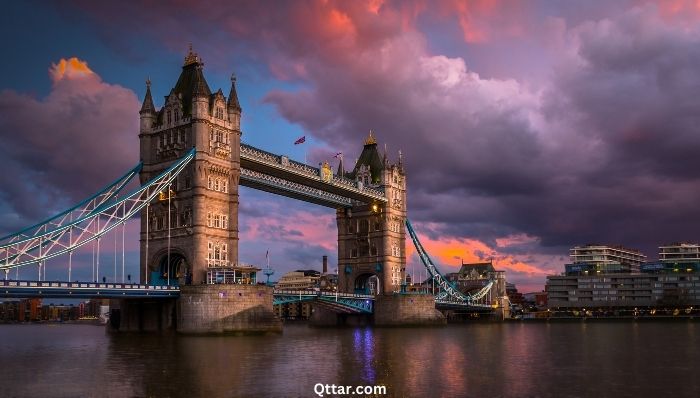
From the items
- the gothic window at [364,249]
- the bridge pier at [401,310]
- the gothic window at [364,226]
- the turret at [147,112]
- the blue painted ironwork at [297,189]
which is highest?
the turret at [147,112]

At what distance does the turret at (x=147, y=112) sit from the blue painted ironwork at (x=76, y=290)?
21496 millimetres

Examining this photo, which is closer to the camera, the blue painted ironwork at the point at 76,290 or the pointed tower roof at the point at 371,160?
the blue painted ironwork at the point at 76,290

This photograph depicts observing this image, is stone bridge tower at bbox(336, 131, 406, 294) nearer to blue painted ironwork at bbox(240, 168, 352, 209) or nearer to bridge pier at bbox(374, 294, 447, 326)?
blue painted ironwork at bbox(240, 168, 352, 209)

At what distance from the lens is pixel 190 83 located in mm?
84062

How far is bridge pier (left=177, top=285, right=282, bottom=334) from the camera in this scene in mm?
71750

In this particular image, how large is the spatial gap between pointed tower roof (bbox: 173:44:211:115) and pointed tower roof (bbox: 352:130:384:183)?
154 feet

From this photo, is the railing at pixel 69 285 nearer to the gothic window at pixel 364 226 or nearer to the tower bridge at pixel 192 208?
the tower bridge at pixel 192 208

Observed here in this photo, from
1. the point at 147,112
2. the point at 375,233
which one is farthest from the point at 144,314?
the point at 375,233

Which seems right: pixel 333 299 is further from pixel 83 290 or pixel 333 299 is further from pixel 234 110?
pixel 83 290

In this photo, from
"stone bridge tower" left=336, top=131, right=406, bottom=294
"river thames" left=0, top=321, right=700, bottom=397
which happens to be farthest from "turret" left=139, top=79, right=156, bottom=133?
"stone bridge tower" left=336, top=131, right=406, bottom=294

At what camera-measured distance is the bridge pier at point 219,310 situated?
71.8m

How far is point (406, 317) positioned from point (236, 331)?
44117 mm

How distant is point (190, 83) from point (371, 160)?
49.2 meters

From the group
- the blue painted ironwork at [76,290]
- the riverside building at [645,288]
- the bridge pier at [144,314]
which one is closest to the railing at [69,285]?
the blue painted ironwork at [76,290]
